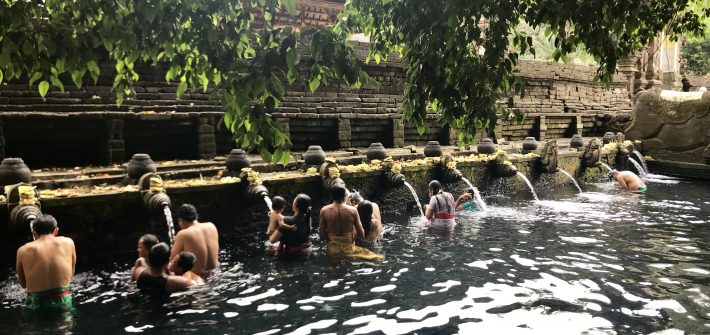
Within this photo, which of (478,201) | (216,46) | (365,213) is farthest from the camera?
(478,201)

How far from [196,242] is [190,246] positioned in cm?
9

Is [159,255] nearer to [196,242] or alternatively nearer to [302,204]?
[196,242]

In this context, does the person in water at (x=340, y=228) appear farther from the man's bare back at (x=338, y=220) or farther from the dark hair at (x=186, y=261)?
the dark hair at (x=186, y=261)

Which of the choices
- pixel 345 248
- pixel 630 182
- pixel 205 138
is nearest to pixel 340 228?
pixel 345 248

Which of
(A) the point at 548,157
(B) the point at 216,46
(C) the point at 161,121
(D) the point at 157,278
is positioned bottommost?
(D) the point at 157,278

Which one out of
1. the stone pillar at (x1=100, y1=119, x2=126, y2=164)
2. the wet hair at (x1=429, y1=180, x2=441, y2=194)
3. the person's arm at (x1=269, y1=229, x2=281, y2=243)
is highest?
the stone pillar at (x1=100, y1=119, x2=126, y2=164)

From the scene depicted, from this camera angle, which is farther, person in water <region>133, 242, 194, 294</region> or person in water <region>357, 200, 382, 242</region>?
person in water <region>357, 200, 382, 242</region>

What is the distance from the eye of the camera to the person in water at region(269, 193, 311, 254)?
797 cm

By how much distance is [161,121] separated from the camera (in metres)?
11.6

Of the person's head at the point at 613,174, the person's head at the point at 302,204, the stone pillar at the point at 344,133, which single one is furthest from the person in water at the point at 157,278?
the person's head at the point at 613,174

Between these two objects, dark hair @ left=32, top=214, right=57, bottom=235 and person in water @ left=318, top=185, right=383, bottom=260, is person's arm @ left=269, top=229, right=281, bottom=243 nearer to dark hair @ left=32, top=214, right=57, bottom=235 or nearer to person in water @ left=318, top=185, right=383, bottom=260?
person in water @ left=318, top=185, right=383, bottom=260

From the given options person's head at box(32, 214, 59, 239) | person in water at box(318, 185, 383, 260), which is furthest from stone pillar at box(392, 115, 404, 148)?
person's head at box(32, 214, 59, 239)

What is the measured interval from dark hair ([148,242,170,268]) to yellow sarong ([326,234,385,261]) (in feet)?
8.66

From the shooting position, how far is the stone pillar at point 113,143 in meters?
10.6
